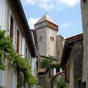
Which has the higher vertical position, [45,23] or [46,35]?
[45,23]

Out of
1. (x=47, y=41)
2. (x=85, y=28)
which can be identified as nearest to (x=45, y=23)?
(x=47, y=41)

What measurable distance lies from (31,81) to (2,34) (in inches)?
300

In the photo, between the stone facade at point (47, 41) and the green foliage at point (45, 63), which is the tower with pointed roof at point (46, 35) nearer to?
the stone facade at point (47, 41)

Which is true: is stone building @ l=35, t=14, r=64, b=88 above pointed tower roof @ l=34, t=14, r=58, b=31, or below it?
below

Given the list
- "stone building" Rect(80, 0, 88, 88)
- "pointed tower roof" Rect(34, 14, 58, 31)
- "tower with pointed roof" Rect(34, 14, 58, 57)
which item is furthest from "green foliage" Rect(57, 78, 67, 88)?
"pointed tower roof" Rect(34, 14, 58, 31)

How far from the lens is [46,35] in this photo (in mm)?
100750

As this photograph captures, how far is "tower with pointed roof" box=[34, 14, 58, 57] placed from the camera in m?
98.2

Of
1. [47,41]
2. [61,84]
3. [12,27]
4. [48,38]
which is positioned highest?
[48,38]

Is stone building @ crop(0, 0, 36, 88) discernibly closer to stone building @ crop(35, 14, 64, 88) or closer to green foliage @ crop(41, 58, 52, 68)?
green foliage @ crop(41, 58, 52, 68)

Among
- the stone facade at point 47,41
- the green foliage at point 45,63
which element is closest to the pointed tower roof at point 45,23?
the stone facade at point 47,41

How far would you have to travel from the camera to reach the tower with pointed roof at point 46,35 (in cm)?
9821

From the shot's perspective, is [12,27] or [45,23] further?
[45,23]

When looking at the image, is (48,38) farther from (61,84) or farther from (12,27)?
(12,27)

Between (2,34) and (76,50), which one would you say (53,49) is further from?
(2,34)
